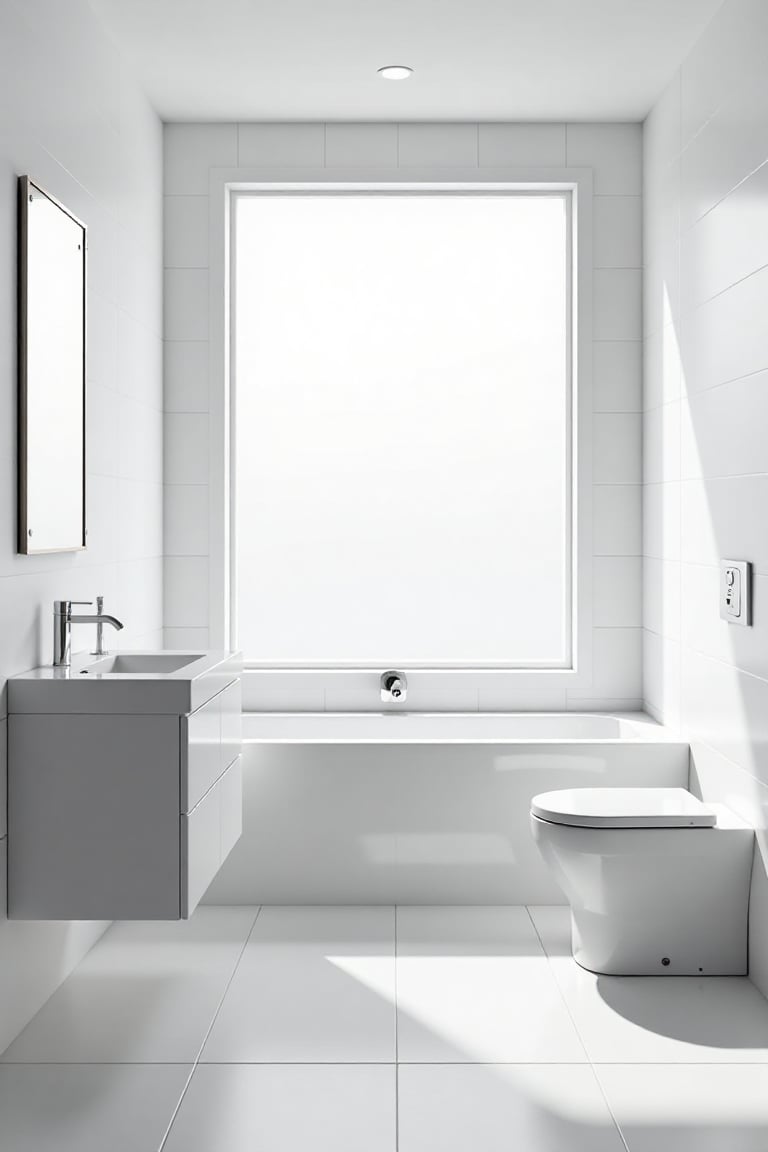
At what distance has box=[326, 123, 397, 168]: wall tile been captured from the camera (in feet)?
12.7

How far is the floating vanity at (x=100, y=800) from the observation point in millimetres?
2346

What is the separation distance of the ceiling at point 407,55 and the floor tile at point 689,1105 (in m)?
2.85

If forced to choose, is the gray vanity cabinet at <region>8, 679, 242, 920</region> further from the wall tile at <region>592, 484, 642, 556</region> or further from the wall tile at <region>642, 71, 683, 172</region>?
the wall tile at <region>642, 71, 683, 172</region>

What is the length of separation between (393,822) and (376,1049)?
96cm

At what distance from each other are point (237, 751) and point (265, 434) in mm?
1515

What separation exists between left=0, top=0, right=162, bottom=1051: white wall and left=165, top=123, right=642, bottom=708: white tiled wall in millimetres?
105

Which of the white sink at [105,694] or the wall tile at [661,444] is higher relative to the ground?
the wall tile at [661,444]

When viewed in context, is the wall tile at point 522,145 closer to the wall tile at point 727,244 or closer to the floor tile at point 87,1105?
the wall tile at point 727,244

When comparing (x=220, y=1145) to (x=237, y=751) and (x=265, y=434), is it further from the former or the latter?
(x=265, y=434)

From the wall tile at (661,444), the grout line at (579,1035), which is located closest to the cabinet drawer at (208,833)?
the grout line at (579,1035)

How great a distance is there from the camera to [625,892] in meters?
2.81

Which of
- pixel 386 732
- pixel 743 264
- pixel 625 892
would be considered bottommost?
pixel 625 892

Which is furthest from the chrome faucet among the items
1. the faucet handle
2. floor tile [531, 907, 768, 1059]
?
floor tile [531, 907, 768, 1059]

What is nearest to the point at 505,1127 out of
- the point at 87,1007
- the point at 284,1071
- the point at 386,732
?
the point at 284,1071
